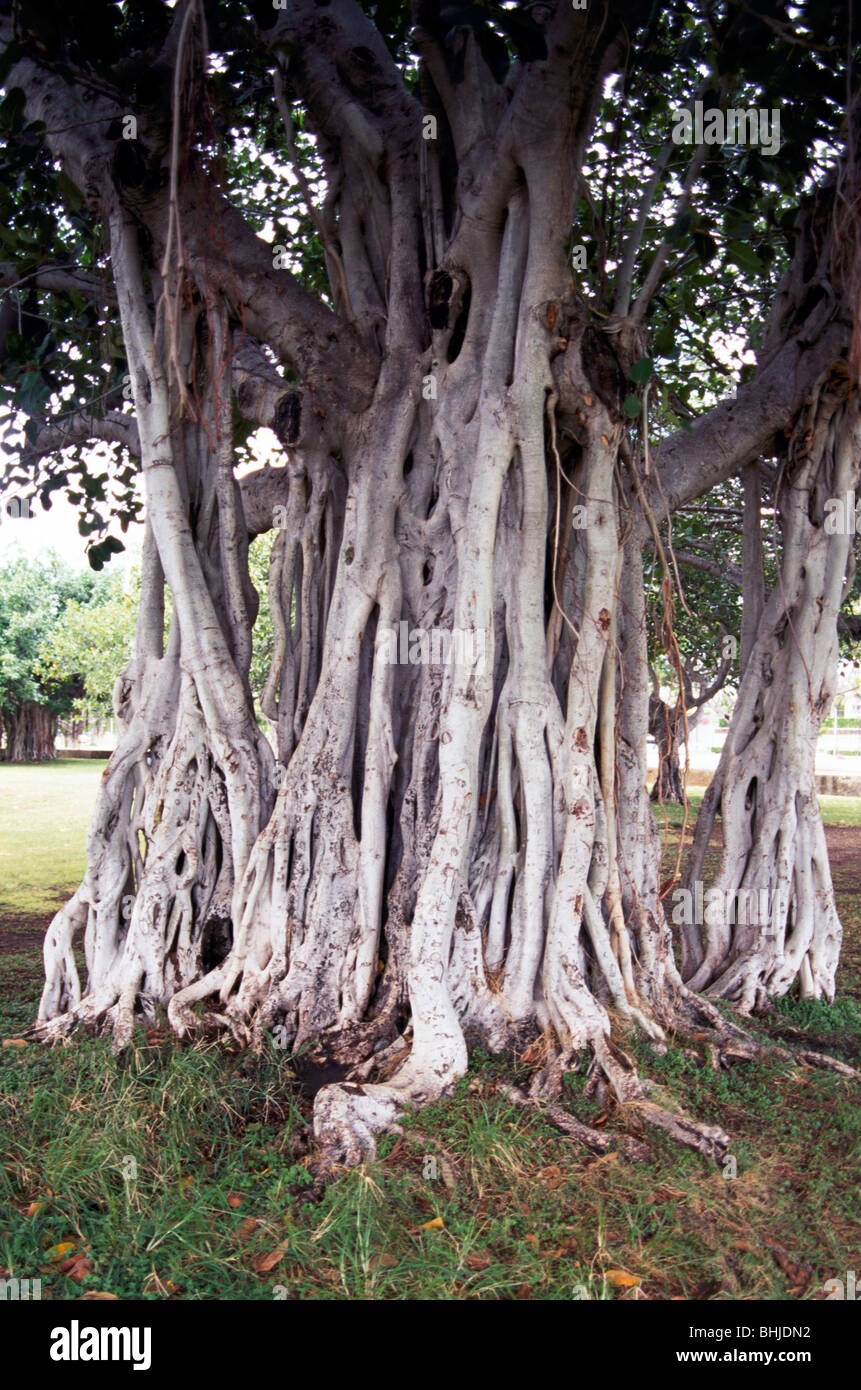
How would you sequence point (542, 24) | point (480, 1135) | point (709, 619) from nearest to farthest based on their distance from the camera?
point (480, 1135) < point (542, 24) < point (709, 619)

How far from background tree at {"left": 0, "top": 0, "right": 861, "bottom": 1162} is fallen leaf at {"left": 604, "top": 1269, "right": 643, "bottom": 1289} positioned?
2.80ft

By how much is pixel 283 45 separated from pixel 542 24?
1.26 meters

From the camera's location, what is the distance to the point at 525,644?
13.6ft

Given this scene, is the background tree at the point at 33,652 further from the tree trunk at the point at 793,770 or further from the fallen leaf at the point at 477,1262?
the fallen leaf at the point at 477,1262

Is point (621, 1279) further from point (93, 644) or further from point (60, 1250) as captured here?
point (93, 644)

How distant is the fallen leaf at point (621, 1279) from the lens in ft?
8.46

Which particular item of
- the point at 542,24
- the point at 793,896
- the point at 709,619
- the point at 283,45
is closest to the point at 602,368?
the point at 542,24

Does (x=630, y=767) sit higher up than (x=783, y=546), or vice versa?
(x=783, y=546)

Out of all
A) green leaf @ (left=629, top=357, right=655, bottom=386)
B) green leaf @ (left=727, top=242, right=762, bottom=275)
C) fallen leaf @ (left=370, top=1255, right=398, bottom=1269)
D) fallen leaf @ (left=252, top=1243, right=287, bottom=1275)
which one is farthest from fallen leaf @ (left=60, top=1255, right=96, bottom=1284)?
green leaf @ (left=727, top=242, right=762, bottom=275)

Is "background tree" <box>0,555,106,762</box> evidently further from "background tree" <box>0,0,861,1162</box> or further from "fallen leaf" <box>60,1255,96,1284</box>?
"fallen leaf" <box>60,1255,96,1284</box>

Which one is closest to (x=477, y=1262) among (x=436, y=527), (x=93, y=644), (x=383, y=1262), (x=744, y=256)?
(x=383, y=1262)

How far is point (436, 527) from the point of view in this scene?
4.43 m

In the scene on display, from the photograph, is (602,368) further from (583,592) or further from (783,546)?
(783,546)

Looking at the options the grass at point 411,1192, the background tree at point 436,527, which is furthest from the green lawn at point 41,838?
the grass at point 411,1192
